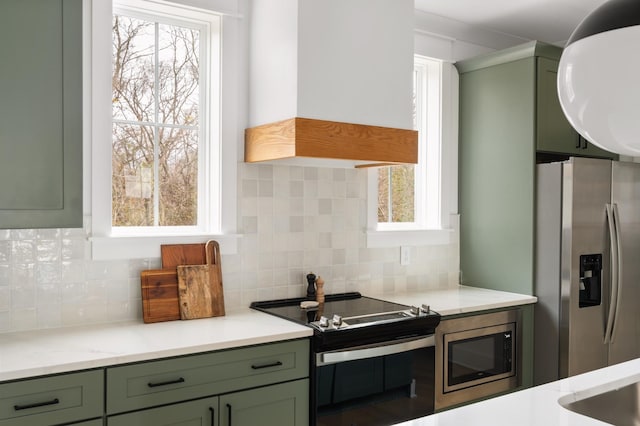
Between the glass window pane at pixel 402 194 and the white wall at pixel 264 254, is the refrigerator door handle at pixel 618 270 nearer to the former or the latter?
the white wall at pixel 264 254

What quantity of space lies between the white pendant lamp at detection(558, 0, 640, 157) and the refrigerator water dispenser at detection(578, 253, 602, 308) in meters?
2.65

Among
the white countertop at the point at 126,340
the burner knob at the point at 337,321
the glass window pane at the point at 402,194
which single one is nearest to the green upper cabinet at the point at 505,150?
the glass window pane at the point at 402,194

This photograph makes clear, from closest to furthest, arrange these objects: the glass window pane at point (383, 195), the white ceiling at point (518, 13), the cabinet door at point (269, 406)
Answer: the cabinet door at point (269, 406), the white ceiling at point (518, 13), the glass window pane at point (383, 195)

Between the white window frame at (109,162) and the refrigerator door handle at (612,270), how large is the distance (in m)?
2.16

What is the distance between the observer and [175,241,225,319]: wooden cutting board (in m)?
2.59

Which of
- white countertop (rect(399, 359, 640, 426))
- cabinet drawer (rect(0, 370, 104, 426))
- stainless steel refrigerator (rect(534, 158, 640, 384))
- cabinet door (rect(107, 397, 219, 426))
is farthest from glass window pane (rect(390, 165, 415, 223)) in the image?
cabinet drawer (rect(0, 370, 104, 426))

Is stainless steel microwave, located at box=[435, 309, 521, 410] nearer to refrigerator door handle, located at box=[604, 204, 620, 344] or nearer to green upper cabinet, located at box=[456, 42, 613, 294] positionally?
green upper cabinet, located at box=[456, 42, 613, 294]

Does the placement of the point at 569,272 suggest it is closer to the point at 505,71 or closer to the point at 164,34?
the point at 505,71

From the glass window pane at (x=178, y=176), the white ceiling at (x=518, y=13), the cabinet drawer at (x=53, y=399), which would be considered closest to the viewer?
the cabinet drawer at (x=53, y=399)

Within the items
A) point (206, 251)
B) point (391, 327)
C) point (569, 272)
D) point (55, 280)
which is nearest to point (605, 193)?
point (569, 272)

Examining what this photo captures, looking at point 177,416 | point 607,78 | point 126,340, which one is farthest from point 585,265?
point 607,78

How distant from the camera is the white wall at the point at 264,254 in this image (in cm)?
236

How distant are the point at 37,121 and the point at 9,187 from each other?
0.81 feet

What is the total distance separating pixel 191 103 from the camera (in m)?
2.88
